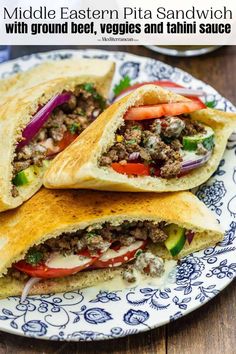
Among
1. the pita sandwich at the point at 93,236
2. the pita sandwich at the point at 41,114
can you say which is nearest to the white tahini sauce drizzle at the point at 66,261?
the pita sandwich at the point at 93,236

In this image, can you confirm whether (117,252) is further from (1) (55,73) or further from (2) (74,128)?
(1) (55,73)

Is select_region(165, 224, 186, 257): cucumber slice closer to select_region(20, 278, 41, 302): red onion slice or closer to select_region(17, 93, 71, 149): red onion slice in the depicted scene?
select_region(20, 278, 41, 302): red onion slice

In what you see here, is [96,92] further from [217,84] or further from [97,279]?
[97,279]

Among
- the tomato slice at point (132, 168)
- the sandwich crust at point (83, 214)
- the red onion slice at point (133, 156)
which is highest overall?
the red onion slice at point (133, 156)

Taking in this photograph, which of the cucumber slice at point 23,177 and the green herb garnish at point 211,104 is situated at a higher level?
the green herb garnish at point 211,104

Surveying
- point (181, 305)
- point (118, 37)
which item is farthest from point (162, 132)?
point (118, 37)

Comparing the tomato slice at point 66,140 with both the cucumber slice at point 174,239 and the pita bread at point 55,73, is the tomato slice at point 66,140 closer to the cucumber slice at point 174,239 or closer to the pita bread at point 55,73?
the pita bread at point 55,73
